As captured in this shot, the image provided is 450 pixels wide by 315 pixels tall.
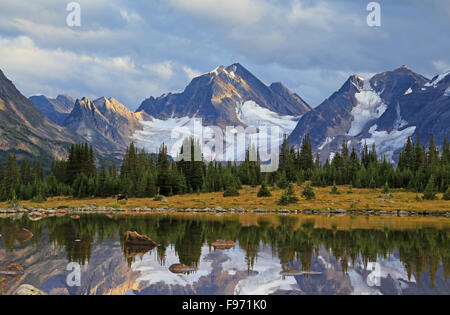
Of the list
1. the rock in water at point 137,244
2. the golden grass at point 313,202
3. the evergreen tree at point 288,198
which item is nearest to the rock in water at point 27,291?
the rock in water at point 137,244

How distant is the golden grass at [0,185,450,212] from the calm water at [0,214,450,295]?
33127 mm

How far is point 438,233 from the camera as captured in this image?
42938mm

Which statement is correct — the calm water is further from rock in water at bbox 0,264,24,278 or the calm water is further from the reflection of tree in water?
rock in water at bbox 0,264,24,278

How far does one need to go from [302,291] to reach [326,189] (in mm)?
89937

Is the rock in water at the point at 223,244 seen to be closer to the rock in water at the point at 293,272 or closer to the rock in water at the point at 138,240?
the rock in water at the point at 138,240

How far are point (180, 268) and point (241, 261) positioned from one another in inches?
191

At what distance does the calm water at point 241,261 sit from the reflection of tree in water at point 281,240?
2.9 inches

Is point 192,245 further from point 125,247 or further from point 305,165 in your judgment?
point 305,165

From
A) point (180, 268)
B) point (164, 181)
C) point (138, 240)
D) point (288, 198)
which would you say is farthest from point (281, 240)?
point (164, 181)

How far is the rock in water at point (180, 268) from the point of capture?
1020 inches

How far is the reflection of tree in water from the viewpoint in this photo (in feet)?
98.5

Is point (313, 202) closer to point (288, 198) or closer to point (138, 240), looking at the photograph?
point (288, 198)

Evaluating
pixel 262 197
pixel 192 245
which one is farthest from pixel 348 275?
pixel 262 197
